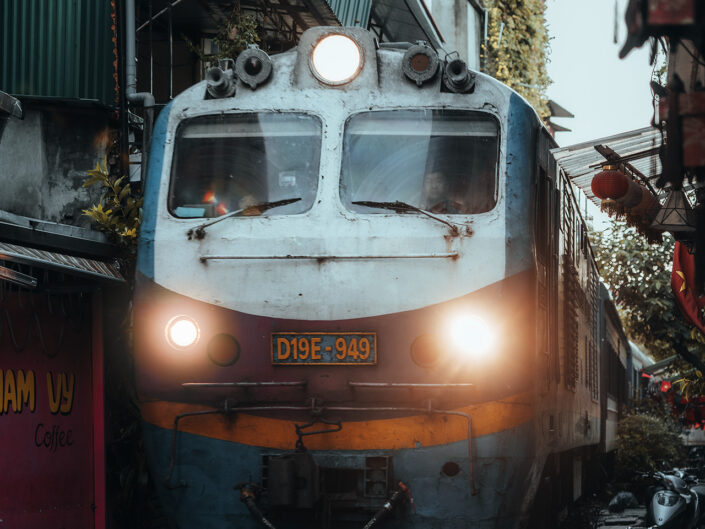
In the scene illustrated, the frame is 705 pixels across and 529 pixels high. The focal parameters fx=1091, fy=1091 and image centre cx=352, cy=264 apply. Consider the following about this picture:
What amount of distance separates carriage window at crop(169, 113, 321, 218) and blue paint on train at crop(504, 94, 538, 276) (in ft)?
3.74

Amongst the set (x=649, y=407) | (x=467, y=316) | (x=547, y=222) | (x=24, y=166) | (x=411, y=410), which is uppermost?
(x=24, y=166)

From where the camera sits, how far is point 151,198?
6.69 metres

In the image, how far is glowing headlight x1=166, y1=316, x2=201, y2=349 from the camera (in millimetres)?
6266

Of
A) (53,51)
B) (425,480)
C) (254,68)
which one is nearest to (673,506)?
(425,480)

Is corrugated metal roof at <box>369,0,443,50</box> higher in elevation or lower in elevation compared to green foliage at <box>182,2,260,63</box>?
higher

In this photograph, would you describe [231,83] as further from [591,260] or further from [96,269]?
[591,260]

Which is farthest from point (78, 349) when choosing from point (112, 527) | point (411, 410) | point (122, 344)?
point (411, 410)

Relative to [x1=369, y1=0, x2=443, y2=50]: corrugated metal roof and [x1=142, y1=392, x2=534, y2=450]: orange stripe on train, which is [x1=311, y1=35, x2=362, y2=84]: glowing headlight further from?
[x1=369, y1=0, x2=443, y2=50]: corrugated metal roof

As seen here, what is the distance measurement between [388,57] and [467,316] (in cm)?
171

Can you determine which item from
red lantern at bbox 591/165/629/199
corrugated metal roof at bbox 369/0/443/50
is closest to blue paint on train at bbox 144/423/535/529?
red lantern at bbox 591/165/629/199

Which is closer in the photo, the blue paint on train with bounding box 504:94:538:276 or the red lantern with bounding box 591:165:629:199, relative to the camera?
the blue paint on train with bounding box 504:94:538:276

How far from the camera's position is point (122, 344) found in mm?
8891

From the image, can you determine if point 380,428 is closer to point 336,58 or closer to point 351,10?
point 336,58

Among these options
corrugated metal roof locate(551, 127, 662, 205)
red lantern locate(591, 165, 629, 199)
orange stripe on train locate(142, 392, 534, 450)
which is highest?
corrugated metal roof locate(551, 127, 662, 205)
